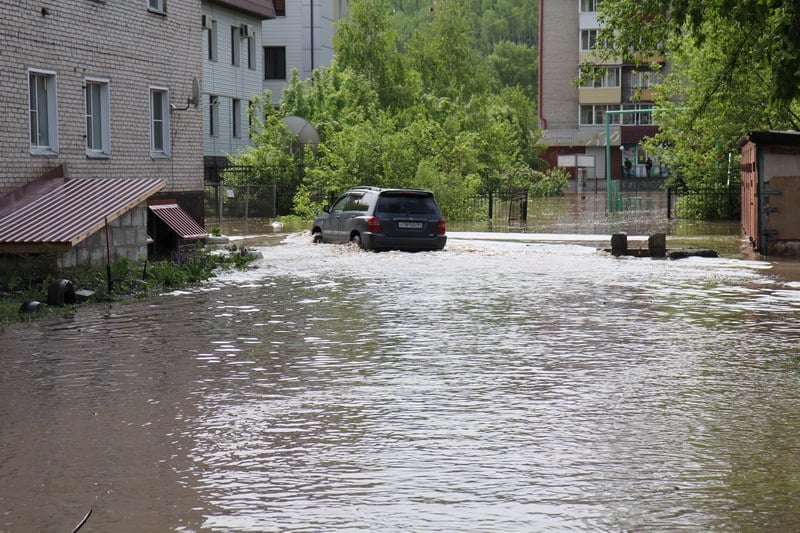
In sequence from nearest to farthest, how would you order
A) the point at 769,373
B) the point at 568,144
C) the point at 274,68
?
the point at 769,373 → the point at 274,68 → the point at 568,144

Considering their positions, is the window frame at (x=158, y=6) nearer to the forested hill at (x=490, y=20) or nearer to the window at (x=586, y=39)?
the window at (x=586, y=39)

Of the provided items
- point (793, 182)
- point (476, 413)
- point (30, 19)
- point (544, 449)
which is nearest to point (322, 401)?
point (476, 413)

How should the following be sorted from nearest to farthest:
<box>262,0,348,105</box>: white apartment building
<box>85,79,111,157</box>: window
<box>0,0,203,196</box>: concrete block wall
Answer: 1. <box>0,0,203,196</box>: concrete block wall
2. <box>85,79,111,157</box>: window
3. <box>262,0,348,105</box>: white apartment building

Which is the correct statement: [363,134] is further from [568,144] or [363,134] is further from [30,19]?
[568,144]

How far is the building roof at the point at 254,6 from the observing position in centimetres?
5322

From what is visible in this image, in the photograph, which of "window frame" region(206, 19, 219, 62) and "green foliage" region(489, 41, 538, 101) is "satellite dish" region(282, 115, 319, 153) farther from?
"green foliage" region(489, 41, 538, 101)

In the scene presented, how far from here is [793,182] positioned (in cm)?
2905

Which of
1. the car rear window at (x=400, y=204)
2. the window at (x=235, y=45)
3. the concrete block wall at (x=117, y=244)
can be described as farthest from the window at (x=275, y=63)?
the concrete block wall at (x=117, y=244)

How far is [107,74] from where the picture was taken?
25.9 meters

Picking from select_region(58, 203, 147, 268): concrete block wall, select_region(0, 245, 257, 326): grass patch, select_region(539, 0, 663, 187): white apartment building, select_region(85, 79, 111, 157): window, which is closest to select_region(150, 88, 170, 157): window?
select_region(85, 79, 111, 157): window

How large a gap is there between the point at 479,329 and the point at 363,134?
29565 mm

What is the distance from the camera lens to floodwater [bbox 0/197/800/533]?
715 cm

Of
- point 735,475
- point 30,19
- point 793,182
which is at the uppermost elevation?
point 30,19

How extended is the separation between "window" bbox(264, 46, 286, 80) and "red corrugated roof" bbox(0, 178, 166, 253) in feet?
139
